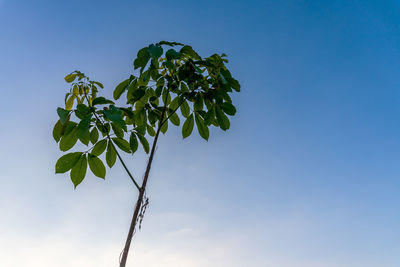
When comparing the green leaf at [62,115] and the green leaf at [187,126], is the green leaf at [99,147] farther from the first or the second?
the green leaf at [187,126]

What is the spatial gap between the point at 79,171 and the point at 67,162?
0.19ft

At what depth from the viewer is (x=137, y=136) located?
1233 millimetres

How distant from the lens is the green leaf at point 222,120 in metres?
1.37

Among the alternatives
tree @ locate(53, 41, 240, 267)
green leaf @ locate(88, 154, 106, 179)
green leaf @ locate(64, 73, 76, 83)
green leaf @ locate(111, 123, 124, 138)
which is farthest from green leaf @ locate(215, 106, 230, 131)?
green leaf @ locate(64, 73, 76, 83)

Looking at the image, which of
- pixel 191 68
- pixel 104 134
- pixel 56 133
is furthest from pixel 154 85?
pixel 56 133

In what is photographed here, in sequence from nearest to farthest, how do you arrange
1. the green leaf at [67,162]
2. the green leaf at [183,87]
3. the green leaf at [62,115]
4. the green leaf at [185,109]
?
the green leaf at [62,115]
the green leaf at [67,162]
the green leaf at [183,87]
the green leaf at [185,109]

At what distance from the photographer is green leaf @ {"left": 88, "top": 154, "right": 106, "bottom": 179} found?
111 centimetres

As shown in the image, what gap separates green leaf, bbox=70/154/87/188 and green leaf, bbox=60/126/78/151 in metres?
0.06

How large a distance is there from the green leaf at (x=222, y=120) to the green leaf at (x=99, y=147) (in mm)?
541

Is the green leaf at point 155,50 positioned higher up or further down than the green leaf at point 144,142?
higher up

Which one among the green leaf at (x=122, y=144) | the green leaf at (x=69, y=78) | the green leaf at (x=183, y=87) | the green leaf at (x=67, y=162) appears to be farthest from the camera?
the green leaf at (x=183, y=87)

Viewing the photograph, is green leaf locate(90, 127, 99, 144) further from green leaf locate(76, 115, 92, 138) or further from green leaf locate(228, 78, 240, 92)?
green leaf locate(228, 78, 240, 92)

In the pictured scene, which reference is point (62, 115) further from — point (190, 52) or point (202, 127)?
point (202, 127)

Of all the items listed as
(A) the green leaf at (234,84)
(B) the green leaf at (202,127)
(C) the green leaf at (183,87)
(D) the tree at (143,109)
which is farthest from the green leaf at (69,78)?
(A) the green leaf at (234,84)
